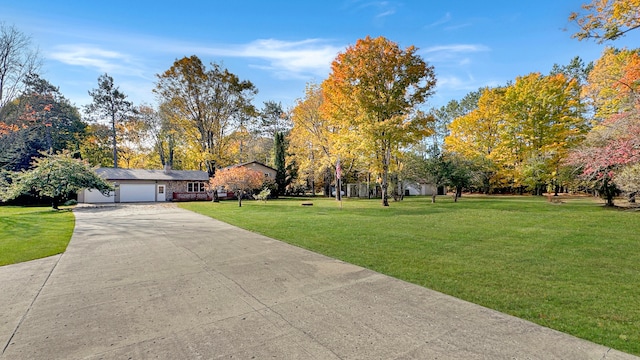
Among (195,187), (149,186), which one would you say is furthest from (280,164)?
(149,186)

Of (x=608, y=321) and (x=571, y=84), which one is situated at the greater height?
(x=571, y=84)

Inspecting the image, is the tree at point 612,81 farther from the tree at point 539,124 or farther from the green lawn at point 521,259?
the green lawn at point 521,259

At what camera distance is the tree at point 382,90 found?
1695cm

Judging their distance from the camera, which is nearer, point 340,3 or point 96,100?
point 340,3

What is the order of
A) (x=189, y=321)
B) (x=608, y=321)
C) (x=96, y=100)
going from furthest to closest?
(x=96, y=100), (x=189, y=321), (x=608, y=321)

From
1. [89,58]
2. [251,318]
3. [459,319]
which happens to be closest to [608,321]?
[459,319]

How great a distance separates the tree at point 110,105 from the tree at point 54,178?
1547 centimetres

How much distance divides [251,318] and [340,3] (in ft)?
37.7

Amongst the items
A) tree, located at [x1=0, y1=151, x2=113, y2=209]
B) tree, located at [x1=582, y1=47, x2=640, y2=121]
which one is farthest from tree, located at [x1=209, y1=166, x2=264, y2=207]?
tree, located at [x1=582, y1=47, x2=640, y2=121]

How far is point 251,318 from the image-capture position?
3283mm

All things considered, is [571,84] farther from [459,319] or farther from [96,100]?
[96,100]

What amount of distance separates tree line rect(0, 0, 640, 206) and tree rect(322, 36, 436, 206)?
2.9 inches

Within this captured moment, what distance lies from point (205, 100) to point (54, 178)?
12.3 m

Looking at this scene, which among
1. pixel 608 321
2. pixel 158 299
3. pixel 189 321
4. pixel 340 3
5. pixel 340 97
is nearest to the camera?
pixel 608 321
